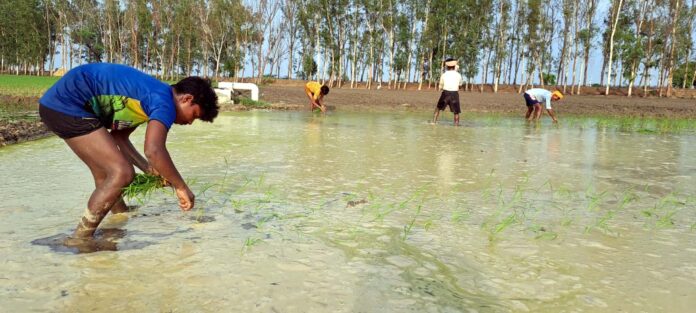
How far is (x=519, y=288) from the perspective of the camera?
2402 mm

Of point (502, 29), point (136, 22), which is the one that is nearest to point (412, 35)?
point (502, 29)

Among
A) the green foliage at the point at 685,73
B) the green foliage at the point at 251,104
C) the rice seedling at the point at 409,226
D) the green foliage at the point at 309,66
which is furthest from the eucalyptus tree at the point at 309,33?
the rice seedling at the point at 409,226

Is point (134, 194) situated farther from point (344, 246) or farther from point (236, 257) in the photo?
point (344, 246)

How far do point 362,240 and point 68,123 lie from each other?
1.77 m

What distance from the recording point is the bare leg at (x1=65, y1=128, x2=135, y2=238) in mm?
2803

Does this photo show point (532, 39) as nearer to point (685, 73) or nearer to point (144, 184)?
point (685, 73)

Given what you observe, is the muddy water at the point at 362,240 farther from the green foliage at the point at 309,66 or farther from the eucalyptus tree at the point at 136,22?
the green foliage at the point at 309,66

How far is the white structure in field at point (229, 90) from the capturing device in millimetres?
17109

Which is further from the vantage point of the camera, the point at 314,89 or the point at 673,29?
the point at 673,29

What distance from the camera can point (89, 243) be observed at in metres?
2.87

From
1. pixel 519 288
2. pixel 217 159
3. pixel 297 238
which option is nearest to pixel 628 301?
pixel 519 288

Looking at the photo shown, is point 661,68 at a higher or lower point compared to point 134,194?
higher

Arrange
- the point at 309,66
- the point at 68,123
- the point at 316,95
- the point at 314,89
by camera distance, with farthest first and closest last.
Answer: the point at 309,66 → the point at 314,89 → the point at 316,95 → the point at 68,123

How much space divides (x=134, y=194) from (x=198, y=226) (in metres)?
0.51
